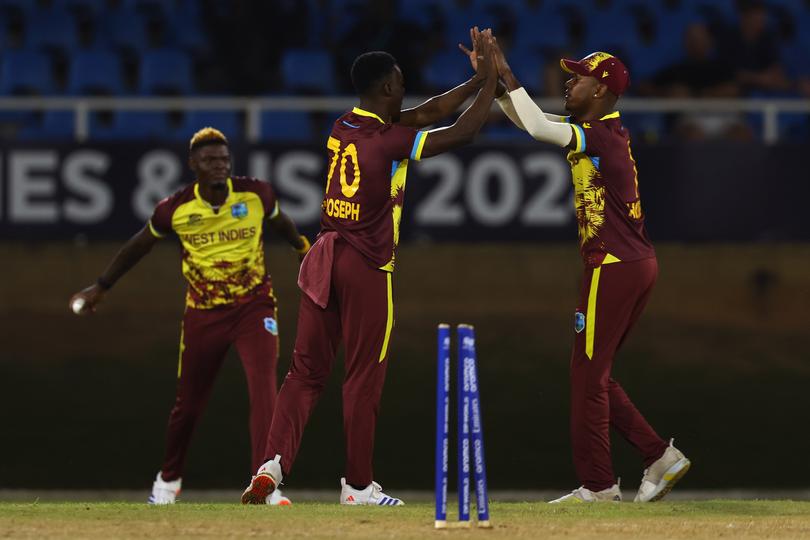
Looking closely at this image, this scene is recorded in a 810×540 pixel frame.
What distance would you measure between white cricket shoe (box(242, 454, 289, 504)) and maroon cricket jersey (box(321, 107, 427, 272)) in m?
1.14

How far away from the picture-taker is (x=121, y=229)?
45.4 ft

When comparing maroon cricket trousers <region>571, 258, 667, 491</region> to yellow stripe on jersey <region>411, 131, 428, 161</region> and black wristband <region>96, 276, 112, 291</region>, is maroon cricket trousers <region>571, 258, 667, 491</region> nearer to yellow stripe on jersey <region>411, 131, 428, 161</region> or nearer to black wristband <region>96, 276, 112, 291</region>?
yellow stripe on jersey <region>411, 131, 428, 161</region>

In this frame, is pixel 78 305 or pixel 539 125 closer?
pixel 539 125

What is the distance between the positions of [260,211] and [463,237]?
12.7ft

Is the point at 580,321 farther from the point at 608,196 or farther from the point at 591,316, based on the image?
the point at 608,196

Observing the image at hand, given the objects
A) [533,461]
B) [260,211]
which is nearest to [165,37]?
[533,461]

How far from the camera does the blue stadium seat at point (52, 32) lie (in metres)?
16.3

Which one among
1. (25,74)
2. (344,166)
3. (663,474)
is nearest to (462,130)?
(344,166)

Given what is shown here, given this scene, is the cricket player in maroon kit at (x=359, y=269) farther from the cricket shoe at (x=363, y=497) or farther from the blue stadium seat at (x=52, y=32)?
the blue stadium seat at (x=52, y=32)

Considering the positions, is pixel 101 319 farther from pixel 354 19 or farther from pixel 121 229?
pixel 354 19

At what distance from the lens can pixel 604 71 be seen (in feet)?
29.1

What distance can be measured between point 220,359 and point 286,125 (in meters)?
4.97

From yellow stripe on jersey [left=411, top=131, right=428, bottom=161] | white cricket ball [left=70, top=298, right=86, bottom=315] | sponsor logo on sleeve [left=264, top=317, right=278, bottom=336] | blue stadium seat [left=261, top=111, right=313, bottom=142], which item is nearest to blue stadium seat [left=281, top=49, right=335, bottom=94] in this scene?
blue stadium seat [left=261, top=111, right=313, bottom=142]

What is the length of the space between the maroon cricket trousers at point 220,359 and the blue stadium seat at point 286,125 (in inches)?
184
